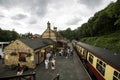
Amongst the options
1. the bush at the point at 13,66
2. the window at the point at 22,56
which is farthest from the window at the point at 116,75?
the bush at the point at 13,66

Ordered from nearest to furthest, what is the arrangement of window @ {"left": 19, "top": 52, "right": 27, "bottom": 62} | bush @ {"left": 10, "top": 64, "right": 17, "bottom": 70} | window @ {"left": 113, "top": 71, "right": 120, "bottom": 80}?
window @ {"left": 113, "top": 71, "right": 120, "bottom": 80}
bush @ {"left": 10, "top": 64, "right": 17, "bottom": 70}
window @ {"left": 19, "top": 52, "right": 27, "bottom": 62}

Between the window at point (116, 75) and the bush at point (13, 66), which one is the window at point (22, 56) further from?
the window at point (116, 75)

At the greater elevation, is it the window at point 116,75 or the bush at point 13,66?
the window at point 116,75

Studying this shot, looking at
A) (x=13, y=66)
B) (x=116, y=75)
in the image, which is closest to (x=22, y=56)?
(x=13, y=66)

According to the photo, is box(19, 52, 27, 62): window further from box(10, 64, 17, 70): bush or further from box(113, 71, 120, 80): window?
box(113, 71, 120, 80): window

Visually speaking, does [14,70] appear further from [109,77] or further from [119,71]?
[119,71]

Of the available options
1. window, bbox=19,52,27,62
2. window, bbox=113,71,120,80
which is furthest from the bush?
window, bbox=113,71,120,80

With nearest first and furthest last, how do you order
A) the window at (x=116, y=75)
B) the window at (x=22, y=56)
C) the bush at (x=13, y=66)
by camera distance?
1. the window at (x=116, y=75)
2. the bush at (x=13, y=66)
3. the window at (x=22, y=56)

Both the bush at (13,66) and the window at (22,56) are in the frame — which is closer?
the bush at (13,66)

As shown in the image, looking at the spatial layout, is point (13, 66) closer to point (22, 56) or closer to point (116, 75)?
point (22, 56)

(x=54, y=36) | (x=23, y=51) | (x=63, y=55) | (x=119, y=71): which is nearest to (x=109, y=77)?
(x=119, y=71)

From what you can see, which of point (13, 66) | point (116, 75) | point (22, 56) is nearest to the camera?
point (116, 75)

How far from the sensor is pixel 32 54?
16828 mm

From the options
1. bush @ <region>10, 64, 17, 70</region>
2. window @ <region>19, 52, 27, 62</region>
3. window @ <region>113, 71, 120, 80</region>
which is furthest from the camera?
window @ <region>19, 52, 27, 62</region>
